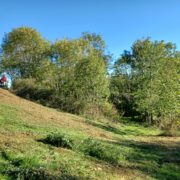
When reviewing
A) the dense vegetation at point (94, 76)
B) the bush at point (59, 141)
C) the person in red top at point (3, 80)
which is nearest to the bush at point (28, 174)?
the bush at point (59, 141)

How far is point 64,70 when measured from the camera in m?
40.9

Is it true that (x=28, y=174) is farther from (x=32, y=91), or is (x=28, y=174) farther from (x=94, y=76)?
(x=32, y=91)

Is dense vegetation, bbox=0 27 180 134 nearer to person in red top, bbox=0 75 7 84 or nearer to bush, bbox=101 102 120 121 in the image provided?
bush, bbox=101 102 120 121

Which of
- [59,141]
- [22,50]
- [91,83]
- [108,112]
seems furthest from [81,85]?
[59,141]

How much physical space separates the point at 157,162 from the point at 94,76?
884 inches

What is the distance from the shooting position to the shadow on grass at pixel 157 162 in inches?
534

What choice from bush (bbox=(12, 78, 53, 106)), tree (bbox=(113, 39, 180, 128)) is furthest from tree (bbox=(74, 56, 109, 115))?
tree (bbox=(113, 39, 180, 128))

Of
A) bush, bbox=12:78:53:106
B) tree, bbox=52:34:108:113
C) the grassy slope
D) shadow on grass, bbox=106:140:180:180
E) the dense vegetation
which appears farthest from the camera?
bush, bbox=12:78:53:106

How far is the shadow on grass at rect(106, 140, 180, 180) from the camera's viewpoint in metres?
13.6

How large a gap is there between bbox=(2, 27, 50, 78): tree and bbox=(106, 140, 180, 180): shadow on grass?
116 ft

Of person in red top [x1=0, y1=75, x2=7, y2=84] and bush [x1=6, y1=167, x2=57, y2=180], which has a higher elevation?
person in red top [x1=0, y1=75, x2=7, y2=84]

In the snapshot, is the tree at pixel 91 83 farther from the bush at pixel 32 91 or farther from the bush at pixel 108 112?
the bush at pixel 32 91

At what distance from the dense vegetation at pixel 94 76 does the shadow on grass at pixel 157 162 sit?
9959 millimetres

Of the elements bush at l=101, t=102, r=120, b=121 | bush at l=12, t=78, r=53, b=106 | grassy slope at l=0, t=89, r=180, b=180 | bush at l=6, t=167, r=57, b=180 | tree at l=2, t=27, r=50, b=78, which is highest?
tree at l=2, t=27, r=50, b=78
